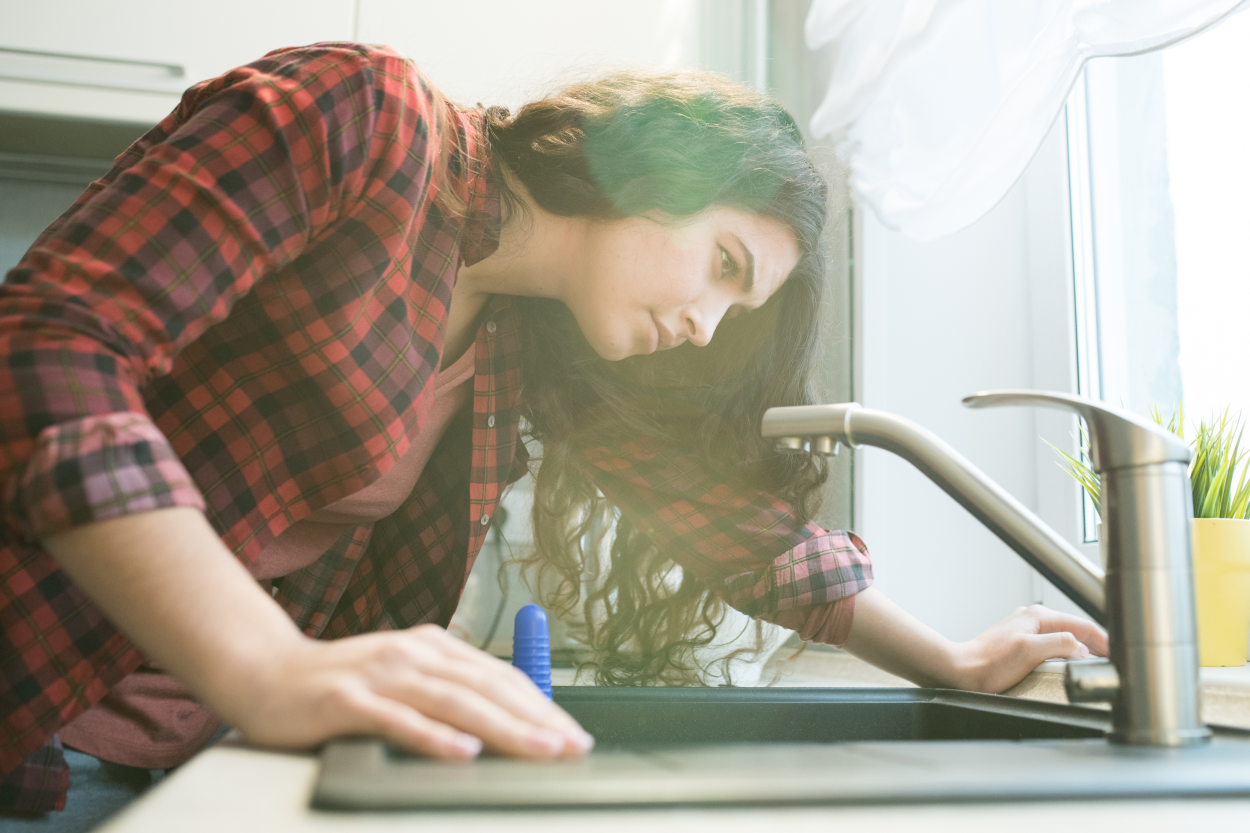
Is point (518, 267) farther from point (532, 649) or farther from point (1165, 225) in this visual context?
point (1165, 225)

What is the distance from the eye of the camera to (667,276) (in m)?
0.94

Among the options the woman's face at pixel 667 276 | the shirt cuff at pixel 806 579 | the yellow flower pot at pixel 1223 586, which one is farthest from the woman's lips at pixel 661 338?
the yellow flower pot at pixel 1223 586

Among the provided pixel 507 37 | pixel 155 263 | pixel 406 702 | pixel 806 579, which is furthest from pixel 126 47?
pixel 406 702

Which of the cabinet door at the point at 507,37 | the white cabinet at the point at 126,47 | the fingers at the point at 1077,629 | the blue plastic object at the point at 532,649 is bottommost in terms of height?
the blue plastic object at the point at 532,649

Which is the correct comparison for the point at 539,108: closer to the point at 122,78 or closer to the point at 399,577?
the point at 399,577

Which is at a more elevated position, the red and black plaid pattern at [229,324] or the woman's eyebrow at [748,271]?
the woman's eyebrow at [748,271]

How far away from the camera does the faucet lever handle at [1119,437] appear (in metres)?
0.50

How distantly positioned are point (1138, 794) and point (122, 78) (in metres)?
1.59

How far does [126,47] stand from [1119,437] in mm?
1522

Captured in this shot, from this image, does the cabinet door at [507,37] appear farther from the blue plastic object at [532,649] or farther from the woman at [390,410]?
the blue plastic object at [532,649]

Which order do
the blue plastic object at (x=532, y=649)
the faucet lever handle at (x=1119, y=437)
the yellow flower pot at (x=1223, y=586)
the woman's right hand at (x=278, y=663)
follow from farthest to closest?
the blue plastic object at (x=532, y=649) < the yellow flower pot at (x=1223, y=586) < the faucet lever handle at (x=1119, y=437) < the woman's right hand at (x=278, y=663)

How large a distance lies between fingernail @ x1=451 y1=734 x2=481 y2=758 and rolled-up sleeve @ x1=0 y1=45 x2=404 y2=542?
184 millimetres

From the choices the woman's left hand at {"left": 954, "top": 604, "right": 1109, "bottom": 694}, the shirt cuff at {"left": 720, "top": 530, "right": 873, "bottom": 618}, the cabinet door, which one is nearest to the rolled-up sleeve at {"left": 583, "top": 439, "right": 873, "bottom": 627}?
the shirt cuff at {"left": 720, "top": 530, "right": 873, "bottom": 618}

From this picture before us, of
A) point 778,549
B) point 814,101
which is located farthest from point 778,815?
point 814,101
